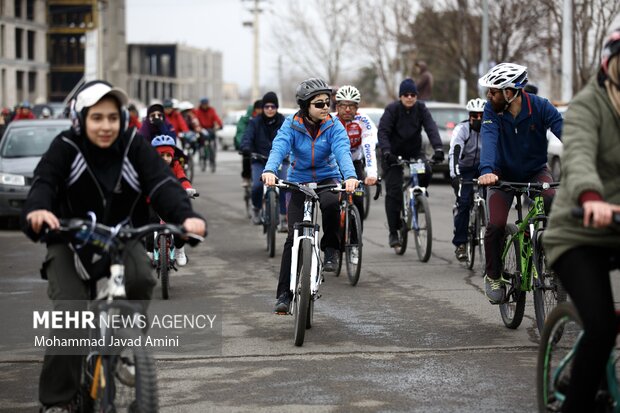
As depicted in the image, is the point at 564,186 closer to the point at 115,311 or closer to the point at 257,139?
the point at 115,311

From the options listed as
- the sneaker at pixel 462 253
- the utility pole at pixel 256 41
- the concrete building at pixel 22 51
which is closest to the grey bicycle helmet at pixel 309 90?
the sneaker at pixel 462 253

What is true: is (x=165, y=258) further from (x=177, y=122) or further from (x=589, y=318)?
(x=177, y=122)

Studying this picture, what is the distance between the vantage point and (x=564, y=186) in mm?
4812

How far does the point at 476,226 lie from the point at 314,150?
10.4 ft

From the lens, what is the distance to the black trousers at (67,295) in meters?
5.25

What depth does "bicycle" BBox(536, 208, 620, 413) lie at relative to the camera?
4.72 m

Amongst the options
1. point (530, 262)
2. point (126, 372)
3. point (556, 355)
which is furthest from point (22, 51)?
point (556, 355)

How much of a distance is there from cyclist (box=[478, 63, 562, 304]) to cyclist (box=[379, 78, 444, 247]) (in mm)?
4712

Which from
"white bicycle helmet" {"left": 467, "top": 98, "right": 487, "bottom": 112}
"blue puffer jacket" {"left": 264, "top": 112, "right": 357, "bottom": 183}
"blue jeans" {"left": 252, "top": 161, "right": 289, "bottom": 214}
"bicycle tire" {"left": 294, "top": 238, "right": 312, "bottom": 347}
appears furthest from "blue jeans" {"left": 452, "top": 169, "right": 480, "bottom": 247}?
"bicycle tire" {"left": 294, "top": 238, "right": 312, "bottom": 347}

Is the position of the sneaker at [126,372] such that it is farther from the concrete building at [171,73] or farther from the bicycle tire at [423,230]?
the concrete building at [171,73]

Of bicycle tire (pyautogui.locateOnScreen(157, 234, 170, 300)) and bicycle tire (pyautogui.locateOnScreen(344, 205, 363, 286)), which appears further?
bicycle tire (pyautogui.locateOnScreen(344, 205, 363, 286))

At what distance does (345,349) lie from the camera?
8.12m

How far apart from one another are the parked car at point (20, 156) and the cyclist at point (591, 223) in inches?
505

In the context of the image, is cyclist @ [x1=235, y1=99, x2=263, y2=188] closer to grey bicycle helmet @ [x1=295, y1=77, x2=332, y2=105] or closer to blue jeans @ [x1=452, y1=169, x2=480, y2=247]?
blue jeans @ [x1=452, y1=169, x2=480, y2=247]
